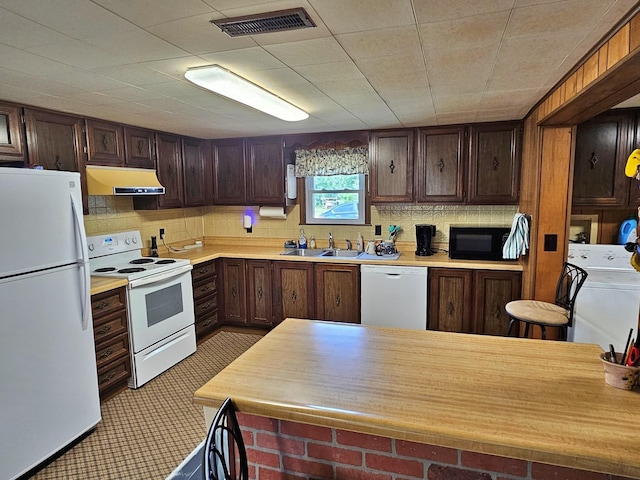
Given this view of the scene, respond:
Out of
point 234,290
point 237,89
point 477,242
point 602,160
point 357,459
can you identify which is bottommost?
point 234,290

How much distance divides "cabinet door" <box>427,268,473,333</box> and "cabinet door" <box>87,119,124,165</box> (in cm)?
306

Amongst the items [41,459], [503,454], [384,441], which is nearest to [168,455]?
[41,459]

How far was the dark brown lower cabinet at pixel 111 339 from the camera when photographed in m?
2.88

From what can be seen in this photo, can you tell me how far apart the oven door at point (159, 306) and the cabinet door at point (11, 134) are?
46.4 inches

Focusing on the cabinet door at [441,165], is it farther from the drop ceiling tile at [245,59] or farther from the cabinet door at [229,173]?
the drop ceiling tile at [245,59]

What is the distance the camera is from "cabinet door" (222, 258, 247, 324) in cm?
443

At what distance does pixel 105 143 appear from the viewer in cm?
336

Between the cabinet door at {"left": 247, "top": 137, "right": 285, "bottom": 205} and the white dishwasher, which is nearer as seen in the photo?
the white dishwasher

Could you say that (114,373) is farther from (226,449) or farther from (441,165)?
(441,165)

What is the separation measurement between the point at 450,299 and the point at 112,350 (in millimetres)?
2950

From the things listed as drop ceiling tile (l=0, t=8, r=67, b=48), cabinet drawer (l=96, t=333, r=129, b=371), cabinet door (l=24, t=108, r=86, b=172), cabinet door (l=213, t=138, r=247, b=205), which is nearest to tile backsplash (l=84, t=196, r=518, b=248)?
cabinet door (l=213, t=138, r=247, b=205)

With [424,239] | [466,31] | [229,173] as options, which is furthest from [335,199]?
[466,31]

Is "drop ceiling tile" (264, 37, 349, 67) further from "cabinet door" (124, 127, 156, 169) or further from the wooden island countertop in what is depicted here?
"cabinet door" (124, 127, 156, 169)

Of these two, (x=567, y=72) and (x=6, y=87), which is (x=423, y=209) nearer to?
(x=567, y=72)
